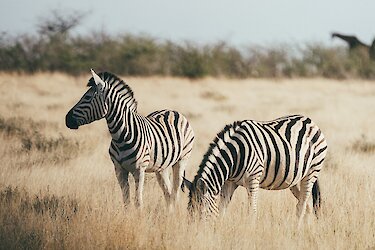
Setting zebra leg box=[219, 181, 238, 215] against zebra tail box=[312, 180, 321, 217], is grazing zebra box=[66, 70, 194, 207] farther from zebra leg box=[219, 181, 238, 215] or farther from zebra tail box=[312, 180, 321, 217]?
zebra tail box=[312, 180, 321, 217]

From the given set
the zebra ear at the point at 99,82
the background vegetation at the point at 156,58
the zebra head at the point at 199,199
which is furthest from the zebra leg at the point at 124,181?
the background vegetation at the point at 156,58

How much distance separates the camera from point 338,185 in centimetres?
811

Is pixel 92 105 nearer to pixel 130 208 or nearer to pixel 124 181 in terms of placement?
pixel 124 181

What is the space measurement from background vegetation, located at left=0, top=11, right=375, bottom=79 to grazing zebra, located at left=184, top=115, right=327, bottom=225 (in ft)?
94.6

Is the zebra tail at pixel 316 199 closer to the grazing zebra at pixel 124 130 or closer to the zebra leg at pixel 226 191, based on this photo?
the zebra leg at pixel 226 191

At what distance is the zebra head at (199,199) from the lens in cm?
559

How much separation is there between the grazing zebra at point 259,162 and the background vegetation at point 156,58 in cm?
2883

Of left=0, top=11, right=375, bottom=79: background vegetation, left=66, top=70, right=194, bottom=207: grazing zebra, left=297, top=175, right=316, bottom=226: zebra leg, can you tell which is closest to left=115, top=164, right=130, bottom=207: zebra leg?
left=66, top=70, right=194, bottom=207: grazing zebra

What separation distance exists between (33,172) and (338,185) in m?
3.54

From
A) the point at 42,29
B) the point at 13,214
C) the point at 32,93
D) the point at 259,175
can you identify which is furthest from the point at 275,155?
the point at 42,29

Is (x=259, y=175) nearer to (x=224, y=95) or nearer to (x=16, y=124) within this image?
(x=16, y=124)

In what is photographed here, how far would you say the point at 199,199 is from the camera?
5617 mm

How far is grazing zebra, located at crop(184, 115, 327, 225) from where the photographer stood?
5.84 m

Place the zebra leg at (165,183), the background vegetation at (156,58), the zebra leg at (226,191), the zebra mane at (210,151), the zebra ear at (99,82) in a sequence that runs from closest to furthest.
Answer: the zebra mane at (210,151) < the zebra leg at (226,191) < the zebra ear at (99,82) < the zebra leg at (165,183) < the background vegetation at (156,58)
